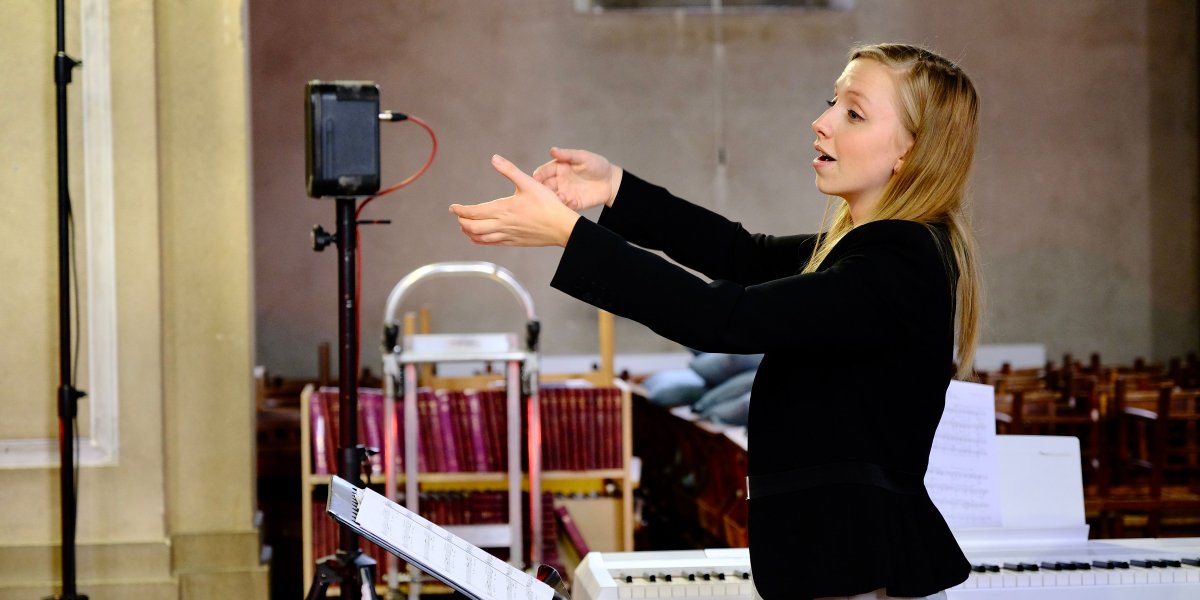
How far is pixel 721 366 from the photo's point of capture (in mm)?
5762

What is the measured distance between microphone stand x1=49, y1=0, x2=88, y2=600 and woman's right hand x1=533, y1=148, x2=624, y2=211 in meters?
2.16

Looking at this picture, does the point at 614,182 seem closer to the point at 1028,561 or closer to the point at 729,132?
the point at 1028,561

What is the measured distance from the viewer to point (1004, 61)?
10109 millimetres

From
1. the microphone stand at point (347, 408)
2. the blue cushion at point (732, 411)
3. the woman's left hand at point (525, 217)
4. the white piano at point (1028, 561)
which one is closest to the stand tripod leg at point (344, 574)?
the microphone stand at point (347, 408)

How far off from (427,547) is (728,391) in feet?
13.6

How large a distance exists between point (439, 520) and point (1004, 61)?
25.4 ft

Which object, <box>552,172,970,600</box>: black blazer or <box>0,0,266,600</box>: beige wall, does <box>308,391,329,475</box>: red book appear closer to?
<box>0,0,266,600</box>: beige wall

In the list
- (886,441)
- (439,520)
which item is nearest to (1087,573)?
(886,441)

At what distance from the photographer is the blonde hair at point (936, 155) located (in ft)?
4.52

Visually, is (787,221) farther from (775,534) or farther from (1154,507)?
(775,534)

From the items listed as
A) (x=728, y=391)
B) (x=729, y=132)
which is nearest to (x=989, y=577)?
(x=728, y=391)

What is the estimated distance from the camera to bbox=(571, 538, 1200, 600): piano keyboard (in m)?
2.16

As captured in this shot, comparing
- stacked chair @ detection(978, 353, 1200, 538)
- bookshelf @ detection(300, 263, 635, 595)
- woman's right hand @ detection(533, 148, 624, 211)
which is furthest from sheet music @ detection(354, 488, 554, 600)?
stacked chair @ detection(978, 353, 1200, 538)

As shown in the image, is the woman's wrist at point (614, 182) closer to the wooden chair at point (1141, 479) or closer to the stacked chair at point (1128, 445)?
the stacked chair at point (1128, 445)
